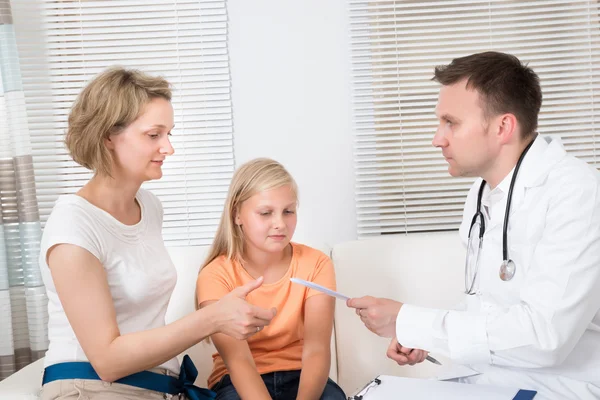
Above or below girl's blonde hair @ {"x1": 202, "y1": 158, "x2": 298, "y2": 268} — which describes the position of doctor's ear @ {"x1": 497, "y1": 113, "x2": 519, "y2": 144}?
above

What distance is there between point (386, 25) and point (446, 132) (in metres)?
1.33

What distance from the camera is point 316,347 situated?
6.57 feet

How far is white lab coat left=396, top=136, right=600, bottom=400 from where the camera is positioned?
4.92 ft

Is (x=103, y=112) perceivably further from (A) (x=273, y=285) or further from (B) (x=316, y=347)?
(B) (x=316, y=347)

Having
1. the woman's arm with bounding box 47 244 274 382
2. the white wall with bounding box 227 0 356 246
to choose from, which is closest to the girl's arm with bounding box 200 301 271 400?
the woman's arm with bounding box 47 244 274 382

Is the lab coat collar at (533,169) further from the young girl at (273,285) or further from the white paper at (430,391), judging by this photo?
the young girl at (273,285)

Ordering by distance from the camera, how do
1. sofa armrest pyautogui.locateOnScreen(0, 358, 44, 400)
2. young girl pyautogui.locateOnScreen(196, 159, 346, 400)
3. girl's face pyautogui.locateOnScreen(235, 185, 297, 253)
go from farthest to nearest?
girl's face pyautogui.locateOnScreen(235, 185, 297, 253)
young girl pyautogui.locateOnScreen(196, 159, 346, 400)
sofa armrest pyautogui.locateOnScreen(0, 358, 44, 400)

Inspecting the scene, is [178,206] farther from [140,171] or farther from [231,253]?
[140,171]

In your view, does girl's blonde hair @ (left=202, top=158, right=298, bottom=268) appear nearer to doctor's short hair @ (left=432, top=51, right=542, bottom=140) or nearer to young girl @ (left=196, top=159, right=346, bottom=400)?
young girl @ (left=196, top=159, right=346, bottom=400)

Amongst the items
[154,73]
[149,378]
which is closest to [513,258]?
[149,378]

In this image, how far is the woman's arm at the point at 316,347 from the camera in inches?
76.0

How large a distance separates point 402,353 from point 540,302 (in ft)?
1.34

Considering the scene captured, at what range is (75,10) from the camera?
308 centimetres

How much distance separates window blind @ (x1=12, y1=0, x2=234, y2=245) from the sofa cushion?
89 cm
